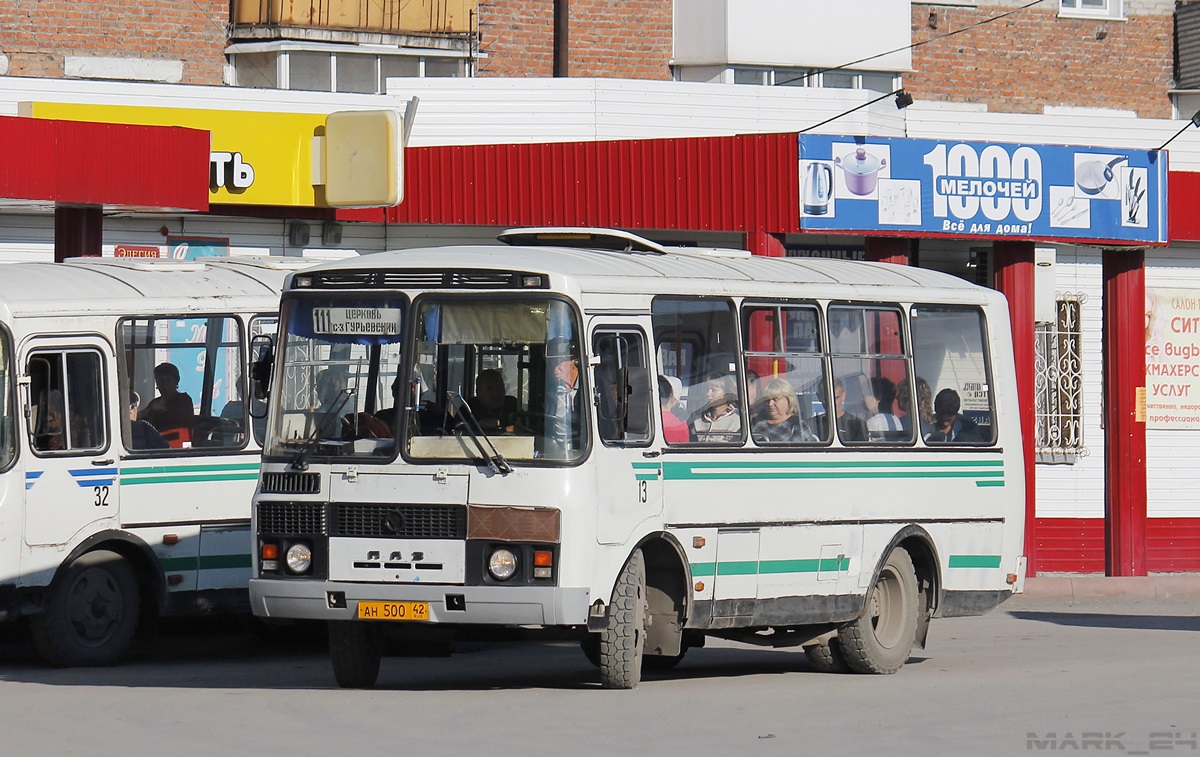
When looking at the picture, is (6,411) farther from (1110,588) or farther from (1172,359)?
(1172,359)

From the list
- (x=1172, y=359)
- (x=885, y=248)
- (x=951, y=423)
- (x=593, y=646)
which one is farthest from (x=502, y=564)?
(x=1172, y=359)

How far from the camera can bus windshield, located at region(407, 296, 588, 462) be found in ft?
35.2

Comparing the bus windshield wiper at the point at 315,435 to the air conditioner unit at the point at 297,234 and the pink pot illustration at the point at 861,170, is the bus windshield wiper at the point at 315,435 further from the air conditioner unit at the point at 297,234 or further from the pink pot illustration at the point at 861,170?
the pink pot illustration at the point at 861,170

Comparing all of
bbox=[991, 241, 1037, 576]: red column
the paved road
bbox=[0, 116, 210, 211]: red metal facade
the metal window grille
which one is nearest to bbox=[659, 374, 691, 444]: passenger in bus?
the paved road

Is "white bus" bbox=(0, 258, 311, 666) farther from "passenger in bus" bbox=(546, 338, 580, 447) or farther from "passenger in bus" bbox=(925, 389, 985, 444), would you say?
"passenger in bus" bbox=(925, 389, 985, 444)

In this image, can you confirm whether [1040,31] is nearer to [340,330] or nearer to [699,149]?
[699,149]

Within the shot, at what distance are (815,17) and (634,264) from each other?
Answer: 597 inches

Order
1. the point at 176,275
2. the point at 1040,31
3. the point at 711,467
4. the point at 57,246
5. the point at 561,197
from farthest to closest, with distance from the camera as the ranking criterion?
the point at 1040,31, the point at 561,197, the point at 57,246, the point at 176,275, the point at 711,467

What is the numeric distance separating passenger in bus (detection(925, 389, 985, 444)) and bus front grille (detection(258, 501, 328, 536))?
451 centimetres

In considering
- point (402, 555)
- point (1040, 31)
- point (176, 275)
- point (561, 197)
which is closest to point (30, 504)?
point (176, 275)

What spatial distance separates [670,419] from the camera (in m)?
11.6

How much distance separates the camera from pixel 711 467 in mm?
11719

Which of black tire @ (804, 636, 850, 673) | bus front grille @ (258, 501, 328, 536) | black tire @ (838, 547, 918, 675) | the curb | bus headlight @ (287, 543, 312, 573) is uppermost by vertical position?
bus front grille @ (258, 501, 328, 536)

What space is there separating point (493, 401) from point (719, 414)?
174cm
